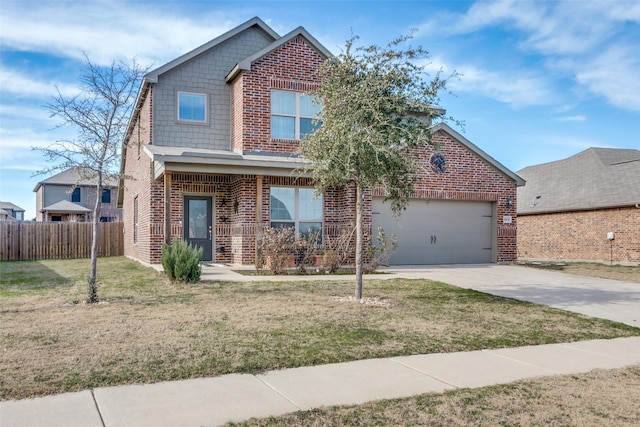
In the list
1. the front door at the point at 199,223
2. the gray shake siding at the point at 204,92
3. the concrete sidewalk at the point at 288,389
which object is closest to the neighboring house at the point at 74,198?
the front door at the point at 199,223

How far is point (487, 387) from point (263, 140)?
11598 mm

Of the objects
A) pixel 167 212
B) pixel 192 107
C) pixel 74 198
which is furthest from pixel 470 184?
pixel 74 198

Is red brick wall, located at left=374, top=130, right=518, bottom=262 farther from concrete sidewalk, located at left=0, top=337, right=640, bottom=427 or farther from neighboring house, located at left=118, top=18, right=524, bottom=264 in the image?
concrete sidewalk, located at left=0, top=337, right=640, bottom=427

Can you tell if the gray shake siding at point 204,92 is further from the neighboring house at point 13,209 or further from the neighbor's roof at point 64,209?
the neighboring house at point 13,209

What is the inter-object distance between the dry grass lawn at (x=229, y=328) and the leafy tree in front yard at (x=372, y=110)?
1.63m

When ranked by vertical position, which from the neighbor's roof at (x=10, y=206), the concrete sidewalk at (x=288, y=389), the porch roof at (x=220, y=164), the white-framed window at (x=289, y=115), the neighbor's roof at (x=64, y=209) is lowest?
the concrete sidewalk at (x=288, y=389)

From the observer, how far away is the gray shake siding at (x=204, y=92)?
15.3 metres

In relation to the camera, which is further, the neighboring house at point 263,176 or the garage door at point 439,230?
the garage door at point 439,230

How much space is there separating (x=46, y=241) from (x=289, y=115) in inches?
503

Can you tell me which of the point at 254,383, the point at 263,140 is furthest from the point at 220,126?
the point at 254,383

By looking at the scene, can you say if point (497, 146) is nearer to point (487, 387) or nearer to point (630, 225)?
point (630, 225)

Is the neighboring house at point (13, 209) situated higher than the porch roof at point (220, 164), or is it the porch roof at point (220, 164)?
the porch roof at point (220, 164)

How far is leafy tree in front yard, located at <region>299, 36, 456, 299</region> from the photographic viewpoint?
839cm

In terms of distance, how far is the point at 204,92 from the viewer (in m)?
15.9
